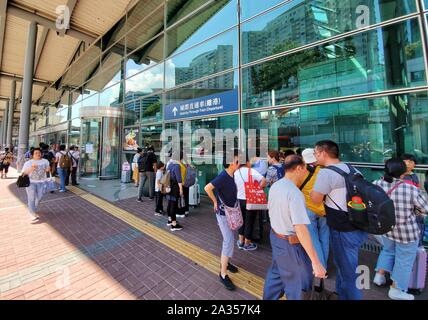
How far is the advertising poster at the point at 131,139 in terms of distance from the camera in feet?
34.2

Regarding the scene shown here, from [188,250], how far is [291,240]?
2.23 m

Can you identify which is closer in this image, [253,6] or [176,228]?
[176,228]

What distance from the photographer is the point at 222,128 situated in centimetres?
676

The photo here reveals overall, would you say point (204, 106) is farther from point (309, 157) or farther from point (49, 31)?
point (49, 31)

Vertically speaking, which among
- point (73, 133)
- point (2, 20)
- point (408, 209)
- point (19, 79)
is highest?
point (19, 79)

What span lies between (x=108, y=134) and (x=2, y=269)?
8.86 metres

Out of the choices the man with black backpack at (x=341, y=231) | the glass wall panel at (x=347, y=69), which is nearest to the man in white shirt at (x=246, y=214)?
the man with black backpack at (x=341, y=231)

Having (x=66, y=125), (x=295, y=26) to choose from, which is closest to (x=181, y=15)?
(x=295, y=26)

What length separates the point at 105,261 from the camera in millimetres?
3176

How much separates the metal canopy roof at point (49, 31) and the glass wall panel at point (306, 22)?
8503 mm

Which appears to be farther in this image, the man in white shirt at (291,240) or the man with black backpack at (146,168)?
the man with black backpack at (146,168)

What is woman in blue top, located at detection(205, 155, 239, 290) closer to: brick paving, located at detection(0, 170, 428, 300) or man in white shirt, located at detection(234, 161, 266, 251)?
brick paving, located at detection(0, 170, 428, 300)

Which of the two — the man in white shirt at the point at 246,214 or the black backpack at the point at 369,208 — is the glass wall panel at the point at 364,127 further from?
the black backpack at the point at 369,208

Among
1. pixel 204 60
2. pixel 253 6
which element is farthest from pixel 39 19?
pixel 253 6
